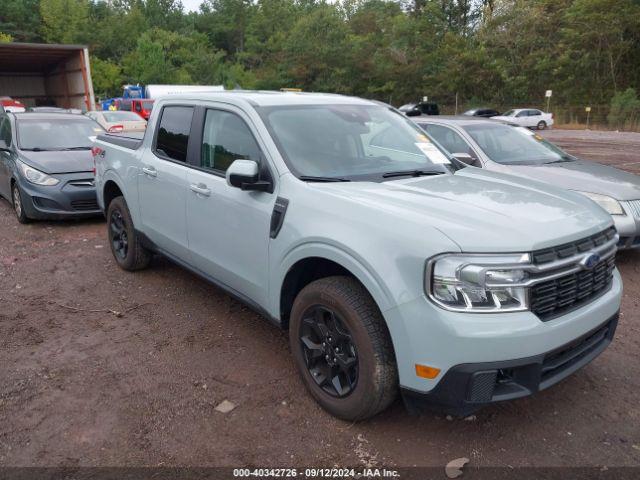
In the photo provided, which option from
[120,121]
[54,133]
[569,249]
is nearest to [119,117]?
[120,121]

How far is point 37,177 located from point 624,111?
125 feet

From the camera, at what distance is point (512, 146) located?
6.79 m

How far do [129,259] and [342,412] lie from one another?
11.0ft

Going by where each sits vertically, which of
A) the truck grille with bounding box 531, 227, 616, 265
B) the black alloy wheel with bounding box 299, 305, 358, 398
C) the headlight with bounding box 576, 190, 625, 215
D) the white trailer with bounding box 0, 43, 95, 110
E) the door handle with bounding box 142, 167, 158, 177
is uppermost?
the white trailer with bounding box 0, 43, 95, 110

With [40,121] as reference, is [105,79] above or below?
above

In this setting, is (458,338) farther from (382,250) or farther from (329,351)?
(329,351)

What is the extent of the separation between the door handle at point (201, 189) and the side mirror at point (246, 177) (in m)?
0.59

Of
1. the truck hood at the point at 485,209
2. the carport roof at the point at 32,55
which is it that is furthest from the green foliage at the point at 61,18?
the truck hood at the point at 485,209

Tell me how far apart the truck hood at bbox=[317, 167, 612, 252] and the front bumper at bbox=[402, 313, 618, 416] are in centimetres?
55

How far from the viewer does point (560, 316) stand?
2.61m

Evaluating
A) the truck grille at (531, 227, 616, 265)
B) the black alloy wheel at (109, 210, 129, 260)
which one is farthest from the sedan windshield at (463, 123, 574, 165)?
the black alloy wheel at (109, 210, 129, 260)

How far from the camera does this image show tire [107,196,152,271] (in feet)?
17.2

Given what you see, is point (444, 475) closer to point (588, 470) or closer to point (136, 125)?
point (588, 470)

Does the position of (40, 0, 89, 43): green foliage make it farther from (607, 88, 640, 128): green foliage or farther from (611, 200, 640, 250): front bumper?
(611, 200, 640, 250): front bumper
